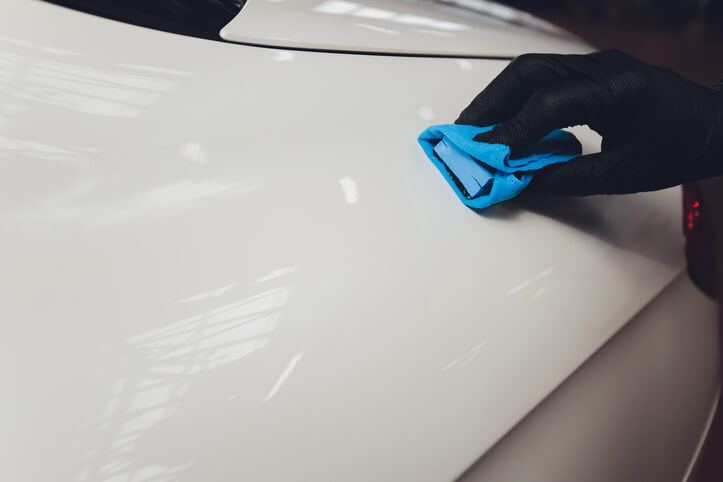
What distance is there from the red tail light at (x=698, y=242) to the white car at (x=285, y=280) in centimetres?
9

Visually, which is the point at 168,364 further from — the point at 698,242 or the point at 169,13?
the point at 698,242

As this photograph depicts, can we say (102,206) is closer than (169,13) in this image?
Yes

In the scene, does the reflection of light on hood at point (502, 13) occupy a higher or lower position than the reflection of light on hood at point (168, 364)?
higher

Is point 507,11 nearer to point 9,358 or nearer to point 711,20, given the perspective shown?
point 9,358

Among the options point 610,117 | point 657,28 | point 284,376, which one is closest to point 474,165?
point 610,117

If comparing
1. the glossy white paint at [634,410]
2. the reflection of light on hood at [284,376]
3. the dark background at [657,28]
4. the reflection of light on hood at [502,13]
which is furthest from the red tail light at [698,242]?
the dark background at [657,28]

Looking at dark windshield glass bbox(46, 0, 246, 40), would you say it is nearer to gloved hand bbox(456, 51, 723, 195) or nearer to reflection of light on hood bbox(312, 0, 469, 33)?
reflection of light on hood bbox(312, 0, 469, 33)

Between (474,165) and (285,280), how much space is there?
0.27 m

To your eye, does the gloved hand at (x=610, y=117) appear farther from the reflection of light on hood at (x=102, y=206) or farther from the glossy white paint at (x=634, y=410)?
the reflection of light on hood at (x=102, y=206)

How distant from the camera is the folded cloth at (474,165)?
1.93 feet

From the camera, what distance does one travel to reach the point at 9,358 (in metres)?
0.41

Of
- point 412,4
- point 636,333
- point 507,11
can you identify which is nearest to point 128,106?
point 412,4

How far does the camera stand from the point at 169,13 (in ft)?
2.06

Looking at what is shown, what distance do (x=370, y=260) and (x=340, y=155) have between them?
13 cm
